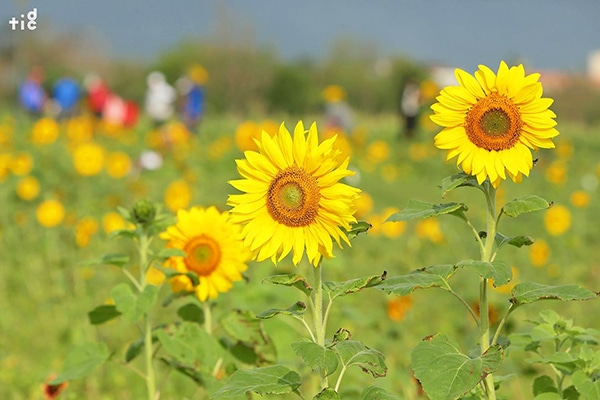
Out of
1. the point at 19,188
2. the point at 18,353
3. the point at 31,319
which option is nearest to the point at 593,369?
the point at 18,353

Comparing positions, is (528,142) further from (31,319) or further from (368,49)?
(368,49)

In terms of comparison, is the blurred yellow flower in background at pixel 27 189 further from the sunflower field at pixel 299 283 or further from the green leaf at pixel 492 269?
the green leaf at pixel 492 269

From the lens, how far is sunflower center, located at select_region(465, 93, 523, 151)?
160cm

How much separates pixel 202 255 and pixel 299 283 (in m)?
0.73

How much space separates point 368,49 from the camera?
145ft

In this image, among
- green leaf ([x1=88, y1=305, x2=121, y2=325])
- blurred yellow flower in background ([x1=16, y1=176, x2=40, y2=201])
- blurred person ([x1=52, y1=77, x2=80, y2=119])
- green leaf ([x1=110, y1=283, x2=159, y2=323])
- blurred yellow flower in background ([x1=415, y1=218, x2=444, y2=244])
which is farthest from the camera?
blurred person ([x1=52, y1=77, x2=80, y2=119])

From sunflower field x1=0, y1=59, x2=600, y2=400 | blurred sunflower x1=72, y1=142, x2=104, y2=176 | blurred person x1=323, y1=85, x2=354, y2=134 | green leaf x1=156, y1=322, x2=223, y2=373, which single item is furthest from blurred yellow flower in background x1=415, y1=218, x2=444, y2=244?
blurred person x1=323, y1=85, x2=354, y2=134

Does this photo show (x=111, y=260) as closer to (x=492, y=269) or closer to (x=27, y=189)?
(x=492, y=269)

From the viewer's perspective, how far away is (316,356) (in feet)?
4.81

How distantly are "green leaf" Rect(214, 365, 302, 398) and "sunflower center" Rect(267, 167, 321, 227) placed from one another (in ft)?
0.83

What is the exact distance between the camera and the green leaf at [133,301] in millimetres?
2027

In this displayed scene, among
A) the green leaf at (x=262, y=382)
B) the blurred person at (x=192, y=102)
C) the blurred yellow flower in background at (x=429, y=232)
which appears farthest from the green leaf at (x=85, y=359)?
the blurred person at (x=192, y=102)

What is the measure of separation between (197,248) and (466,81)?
2.93 feet

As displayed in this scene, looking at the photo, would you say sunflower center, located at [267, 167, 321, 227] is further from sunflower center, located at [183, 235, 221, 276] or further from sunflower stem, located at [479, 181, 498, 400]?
sunflower center, located at [183, 235, 221, 276]
